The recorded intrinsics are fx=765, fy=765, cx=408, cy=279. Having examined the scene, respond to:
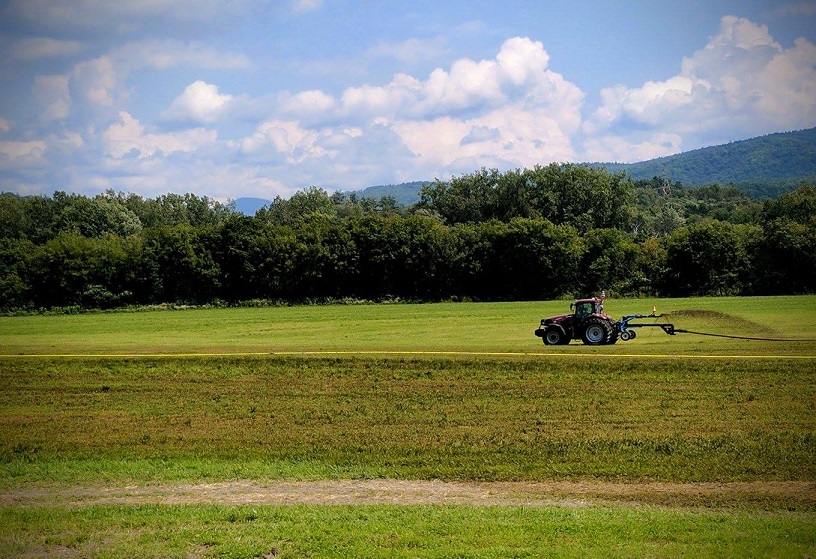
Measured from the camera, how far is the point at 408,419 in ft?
64.0

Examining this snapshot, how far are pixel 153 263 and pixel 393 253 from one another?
25719 mm

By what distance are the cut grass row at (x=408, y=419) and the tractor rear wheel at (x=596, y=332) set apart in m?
6.62

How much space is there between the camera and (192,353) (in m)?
28.5

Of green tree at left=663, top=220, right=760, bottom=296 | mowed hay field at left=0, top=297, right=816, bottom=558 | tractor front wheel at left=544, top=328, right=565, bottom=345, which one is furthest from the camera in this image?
green tree at left=663, top=220, right=760, bottom=296

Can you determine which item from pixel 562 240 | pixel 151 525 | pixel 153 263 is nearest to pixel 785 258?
pixel 562 240

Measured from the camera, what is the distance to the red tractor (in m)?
30.8

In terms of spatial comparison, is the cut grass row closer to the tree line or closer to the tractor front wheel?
the tractor front wheel

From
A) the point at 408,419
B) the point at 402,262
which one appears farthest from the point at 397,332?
the point at 402,262

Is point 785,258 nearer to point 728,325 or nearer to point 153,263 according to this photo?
point 728,325

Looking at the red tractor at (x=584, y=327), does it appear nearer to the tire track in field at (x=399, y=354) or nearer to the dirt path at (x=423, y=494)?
the tire track in field at (x=399, y=354)

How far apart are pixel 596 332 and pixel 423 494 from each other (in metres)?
17.9

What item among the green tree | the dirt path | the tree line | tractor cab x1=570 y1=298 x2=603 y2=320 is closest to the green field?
tractor cab x1=570 y1=298 x2=603 y2=320

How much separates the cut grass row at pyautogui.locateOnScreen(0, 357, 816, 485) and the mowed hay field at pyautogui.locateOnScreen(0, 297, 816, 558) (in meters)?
0.08

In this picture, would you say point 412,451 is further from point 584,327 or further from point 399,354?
point 584,327
